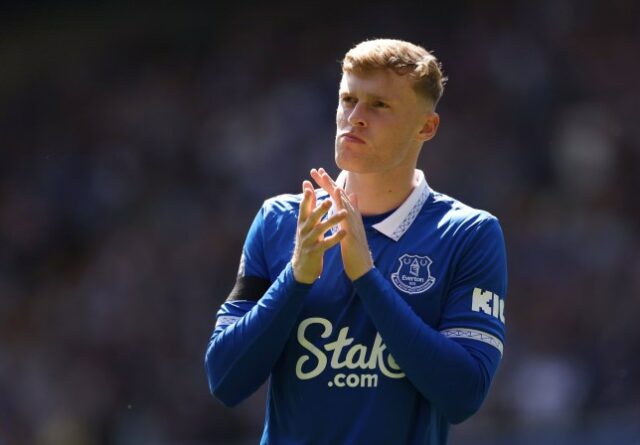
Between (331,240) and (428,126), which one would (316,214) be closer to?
(331,240)

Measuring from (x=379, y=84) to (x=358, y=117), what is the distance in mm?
100

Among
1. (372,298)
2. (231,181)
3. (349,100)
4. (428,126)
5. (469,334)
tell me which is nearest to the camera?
(372,298)

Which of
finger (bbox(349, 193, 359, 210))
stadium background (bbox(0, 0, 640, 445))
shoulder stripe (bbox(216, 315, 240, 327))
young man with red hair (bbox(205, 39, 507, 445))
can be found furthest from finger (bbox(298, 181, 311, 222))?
stadium background (bbox(0, 0, 640, 445))

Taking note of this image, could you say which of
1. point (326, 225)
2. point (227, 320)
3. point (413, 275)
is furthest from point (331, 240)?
point (227, 320)

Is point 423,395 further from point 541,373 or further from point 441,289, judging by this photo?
point 541,373

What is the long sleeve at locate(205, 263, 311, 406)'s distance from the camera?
2850mm

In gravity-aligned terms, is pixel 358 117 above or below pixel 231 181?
above

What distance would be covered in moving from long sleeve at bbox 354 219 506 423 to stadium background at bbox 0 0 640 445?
15.9 feet

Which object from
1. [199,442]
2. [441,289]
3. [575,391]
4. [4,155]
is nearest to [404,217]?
[441,289]

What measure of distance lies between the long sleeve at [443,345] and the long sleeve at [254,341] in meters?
0.17

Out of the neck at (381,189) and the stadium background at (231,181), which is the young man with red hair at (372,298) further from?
the stadium background at (231,181)

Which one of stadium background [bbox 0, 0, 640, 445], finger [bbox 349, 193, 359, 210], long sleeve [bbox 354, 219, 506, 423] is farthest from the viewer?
stadium background [bbox 0, 0, 640, 445]

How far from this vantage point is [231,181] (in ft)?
35.3

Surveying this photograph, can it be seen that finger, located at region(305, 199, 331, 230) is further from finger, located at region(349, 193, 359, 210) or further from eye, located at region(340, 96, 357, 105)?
eye, located at region(340, 96, 357, 105)
